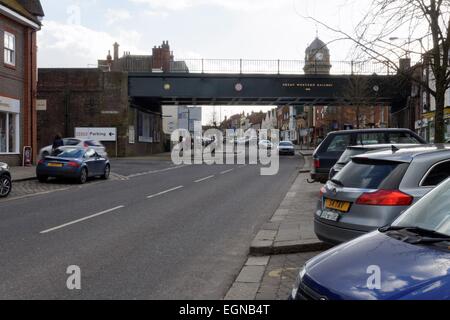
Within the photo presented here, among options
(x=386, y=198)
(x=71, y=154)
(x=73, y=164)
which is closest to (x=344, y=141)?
(x=386, y=198)

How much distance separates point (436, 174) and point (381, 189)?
652 mm

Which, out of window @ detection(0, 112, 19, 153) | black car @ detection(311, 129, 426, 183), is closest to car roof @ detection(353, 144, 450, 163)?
black car @ detection(311, 129, 426, 183)

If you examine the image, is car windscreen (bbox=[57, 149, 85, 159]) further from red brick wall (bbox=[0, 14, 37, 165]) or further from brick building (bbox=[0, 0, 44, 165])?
red brick wall (bbox=[0, 14, 37, 165])

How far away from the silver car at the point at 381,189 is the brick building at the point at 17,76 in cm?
2129

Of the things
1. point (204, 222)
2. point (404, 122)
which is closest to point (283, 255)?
point (204, 222)

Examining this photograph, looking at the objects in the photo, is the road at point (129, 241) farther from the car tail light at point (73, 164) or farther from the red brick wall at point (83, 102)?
the red brick wall at point (83, 102)

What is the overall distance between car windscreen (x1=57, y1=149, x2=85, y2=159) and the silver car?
14.8 m

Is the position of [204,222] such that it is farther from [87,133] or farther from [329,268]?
[87,133]

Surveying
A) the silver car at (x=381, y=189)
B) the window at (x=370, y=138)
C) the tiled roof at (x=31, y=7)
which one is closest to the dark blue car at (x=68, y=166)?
the window at (x=370, y=138)

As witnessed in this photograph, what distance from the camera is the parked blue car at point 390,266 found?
2887mm

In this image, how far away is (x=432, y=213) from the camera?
405 centimetres

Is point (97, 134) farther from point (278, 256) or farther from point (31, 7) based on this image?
point (278, 256)

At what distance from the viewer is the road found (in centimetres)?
588
